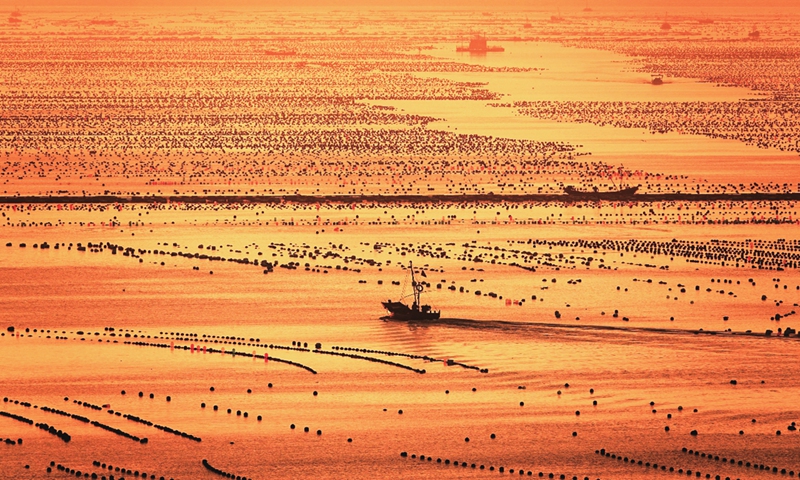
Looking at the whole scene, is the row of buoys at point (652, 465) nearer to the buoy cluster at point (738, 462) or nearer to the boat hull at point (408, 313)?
the buoy cluster at point (738, 462)

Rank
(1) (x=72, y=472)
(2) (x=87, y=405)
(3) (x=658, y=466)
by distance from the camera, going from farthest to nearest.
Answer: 1. (2) (x=87, y=405)
2. (3) (x=658, y=466)
3. (1) (x=72, y=472)

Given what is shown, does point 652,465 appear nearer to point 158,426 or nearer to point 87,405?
point 158,426

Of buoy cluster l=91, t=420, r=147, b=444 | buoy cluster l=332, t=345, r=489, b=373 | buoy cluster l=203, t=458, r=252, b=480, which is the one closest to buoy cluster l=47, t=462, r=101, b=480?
buoy cluster l=203, t=458, r=252, b=480

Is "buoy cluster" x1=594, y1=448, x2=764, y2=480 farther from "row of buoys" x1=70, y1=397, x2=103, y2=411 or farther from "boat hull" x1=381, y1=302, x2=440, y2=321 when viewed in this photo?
"boat hull" x1=381, y1=302, x2=440, y2=321

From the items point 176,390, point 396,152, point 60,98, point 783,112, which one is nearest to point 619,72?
point 783,112

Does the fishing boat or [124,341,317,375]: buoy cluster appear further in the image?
the fishing boat

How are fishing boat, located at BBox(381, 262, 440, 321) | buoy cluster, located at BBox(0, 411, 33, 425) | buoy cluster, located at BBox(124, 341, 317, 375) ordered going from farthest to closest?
fishing boat, located at BBox(381, 262, 440, 321)
buoy cluster, located at BBox(124, 341, 317, 375)
buoy cluster, located at BBox(0, 411, 33, 425)

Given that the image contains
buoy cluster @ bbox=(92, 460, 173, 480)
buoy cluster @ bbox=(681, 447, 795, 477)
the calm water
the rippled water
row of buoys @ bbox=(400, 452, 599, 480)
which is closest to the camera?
buoy cluster @ bbox=(92, 460, 173, 480)

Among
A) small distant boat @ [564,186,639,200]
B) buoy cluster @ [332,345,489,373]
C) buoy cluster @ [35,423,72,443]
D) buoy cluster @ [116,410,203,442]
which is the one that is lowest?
buoy cluster @ [35,423,72,443]

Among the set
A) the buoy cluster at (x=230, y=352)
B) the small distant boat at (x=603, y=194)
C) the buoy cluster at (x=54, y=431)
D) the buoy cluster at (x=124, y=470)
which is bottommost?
the buoy cluster at (x=124, y=470)

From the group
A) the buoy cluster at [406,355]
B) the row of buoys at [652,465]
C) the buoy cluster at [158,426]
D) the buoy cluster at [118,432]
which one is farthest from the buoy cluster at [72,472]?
the buoy cluster at [406,355]

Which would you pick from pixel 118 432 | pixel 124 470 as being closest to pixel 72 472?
pixel 124 470
